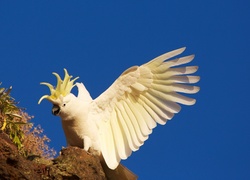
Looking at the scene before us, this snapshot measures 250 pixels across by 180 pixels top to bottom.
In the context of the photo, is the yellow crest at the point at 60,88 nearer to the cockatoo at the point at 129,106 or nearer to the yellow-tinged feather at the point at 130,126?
the cockatoo at the point at 129,106

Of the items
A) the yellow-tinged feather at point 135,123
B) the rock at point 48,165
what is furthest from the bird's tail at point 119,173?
the rock at point 48,165

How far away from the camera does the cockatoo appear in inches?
406

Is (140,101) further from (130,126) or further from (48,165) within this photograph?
(48,165)

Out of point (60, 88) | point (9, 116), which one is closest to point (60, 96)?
point (60, 88)

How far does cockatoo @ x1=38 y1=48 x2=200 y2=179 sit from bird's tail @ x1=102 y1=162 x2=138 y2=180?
28 centimetres

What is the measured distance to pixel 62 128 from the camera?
10375mm

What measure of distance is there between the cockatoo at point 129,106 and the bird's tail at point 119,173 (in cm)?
Answer: 28

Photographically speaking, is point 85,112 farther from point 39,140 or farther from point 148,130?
point 39,140

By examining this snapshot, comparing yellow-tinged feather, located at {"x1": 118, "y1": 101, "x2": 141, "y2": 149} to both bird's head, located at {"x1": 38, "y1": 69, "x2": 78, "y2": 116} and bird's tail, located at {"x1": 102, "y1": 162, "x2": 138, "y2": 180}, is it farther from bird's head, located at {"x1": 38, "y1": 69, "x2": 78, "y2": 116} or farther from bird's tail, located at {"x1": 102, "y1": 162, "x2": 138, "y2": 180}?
bird's head, located at {"x1": 38, "y1": 69, "x2": 78, "y2": 116}

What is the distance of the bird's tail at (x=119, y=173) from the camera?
1062 cm

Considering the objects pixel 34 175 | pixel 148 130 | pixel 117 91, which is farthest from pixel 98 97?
pixel 34 175

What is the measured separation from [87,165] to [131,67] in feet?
7.90

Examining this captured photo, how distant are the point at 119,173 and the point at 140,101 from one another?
1419mm

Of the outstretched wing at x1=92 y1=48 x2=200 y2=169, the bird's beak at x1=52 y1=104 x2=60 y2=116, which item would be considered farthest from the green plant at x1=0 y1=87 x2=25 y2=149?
the outstretched wing at x1=92 y1=48 x2=200 y2=169
